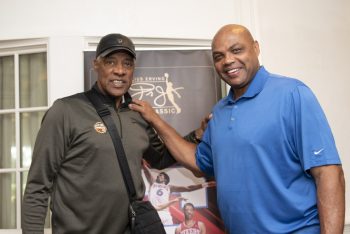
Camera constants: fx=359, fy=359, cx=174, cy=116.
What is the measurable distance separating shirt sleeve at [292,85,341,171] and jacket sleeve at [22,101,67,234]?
1.01 meters

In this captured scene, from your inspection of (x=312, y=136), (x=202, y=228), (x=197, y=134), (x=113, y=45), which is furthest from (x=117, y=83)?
(x=202, y=228)

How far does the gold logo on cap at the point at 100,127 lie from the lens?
1.64 meters

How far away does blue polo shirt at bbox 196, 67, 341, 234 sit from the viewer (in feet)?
4.89

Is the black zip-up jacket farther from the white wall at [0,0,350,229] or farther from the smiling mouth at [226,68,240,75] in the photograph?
the white wall at [0,0,350,229]

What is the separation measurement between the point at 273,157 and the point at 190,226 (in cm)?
89

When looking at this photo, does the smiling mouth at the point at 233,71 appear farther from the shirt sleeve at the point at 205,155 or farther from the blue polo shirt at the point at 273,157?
the shirt sleeve at the point at 205,155

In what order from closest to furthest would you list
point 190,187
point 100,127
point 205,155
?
point 100,127, point 205,155, point 190,187

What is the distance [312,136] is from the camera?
1.48m

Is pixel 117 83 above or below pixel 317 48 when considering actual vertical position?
below

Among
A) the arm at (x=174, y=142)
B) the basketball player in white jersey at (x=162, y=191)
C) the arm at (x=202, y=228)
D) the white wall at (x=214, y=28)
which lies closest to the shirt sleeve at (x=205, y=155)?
the arm at (x=174, y=142)

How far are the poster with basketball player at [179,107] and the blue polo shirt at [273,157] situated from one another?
562mm

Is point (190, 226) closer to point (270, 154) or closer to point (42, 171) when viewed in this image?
point (270, 154)

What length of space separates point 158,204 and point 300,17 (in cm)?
174
